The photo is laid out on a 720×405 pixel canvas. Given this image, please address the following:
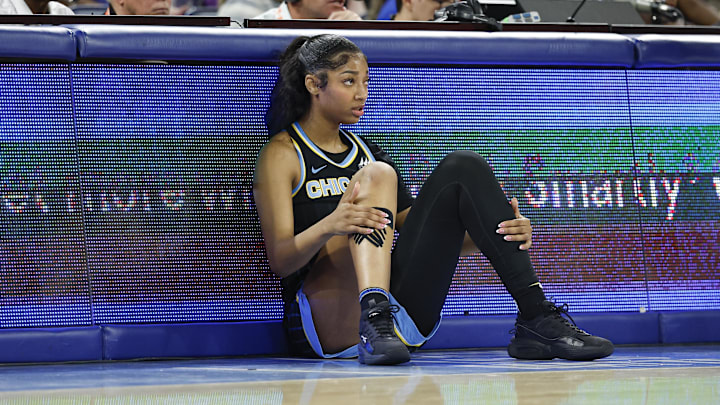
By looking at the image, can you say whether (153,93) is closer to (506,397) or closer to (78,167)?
(78,167)

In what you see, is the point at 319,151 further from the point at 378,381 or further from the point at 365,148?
the point at 378,381

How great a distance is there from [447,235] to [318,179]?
39 cm

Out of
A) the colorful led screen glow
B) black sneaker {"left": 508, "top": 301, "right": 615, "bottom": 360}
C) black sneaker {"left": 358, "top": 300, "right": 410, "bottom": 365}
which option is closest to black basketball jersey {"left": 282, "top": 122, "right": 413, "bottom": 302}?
the colorful led screen glow

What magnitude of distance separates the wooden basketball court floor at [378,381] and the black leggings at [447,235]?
17cm

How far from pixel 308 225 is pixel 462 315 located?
0.55 metres

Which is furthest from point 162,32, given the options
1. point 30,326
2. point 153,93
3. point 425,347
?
point 425,347

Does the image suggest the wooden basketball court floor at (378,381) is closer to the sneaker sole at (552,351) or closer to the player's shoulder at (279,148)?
the sneaker sole at (552,351)

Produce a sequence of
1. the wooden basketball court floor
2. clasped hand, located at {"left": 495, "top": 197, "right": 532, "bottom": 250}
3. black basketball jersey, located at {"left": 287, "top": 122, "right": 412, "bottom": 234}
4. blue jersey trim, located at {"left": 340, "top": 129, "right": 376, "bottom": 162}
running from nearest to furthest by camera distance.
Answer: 1. the wooden basketball court floor
2. clasped hand, located at {"left": 495, "top": 197, "right": 532, "bottom": 250}
3. black basketball jersey, located at {"left": 287, "top": 122, "right": 412, "bottom": 234}
4. blue jersey trim, located at {"left": 340, "top": 129, "right": 376, "bottom": 162}

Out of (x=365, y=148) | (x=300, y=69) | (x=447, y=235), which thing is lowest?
(x=447, y=235)

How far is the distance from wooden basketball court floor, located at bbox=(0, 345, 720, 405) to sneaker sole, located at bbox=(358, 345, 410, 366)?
2 cm

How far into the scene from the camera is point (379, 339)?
1.97 m

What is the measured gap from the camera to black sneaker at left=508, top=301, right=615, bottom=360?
2.00 m

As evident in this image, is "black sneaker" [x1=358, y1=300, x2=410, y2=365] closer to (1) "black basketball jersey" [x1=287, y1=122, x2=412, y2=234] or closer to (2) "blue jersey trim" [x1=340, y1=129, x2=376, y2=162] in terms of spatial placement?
(1) "black basketball jersey" [x1=287, y1=122, x2=412, y2=234]

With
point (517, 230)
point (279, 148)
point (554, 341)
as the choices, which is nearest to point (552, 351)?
point (554, 341)
